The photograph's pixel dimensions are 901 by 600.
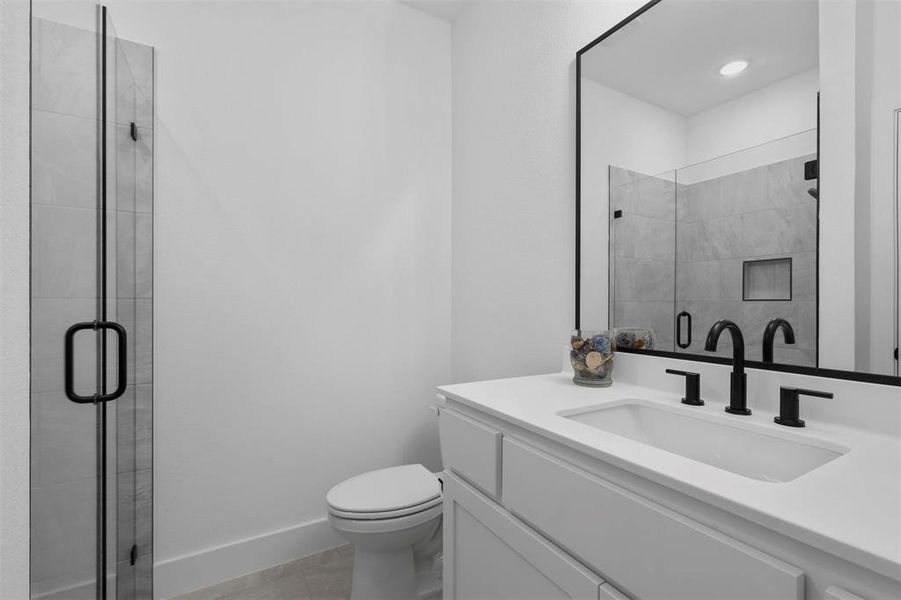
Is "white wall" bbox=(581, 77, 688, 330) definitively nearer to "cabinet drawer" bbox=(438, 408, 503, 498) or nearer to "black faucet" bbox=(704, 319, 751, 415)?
"black faucet" bbox=(704, 319, 751, 415)

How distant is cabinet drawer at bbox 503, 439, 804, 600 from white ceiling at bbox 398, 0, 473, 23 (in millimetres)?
2147

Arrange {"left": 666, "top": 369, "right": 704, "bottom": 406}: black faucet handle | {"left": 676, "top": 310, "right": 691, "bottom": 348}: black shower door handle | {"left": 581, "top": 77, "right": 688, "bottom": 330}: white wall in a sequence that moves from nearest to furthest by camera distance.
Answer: {"left": 666, "top": 369, "right": 704, "bottom": 406}: black faucet handle → {"left": 676, "top": 310, "right": 691, "bottom": 348}: black shower door handle → {"left": 581, "top": 77, "right": 688, "bottom": 330}: white wall

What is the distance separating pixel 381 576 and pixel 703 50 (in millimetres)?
1901

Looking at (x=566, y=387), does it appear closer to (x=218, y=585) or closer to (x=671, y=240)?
(x=671, y=240)

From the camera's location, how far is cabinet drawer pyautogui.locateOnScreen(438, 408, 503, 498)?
97 centimetres

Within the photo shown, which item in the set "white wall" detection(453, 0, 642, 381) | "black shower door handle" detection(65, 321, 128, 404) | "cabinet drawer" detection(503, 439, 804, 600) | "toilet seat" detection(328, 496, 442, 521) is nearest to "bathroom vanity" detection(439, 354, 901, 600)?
"cabinet drawer" detection(503, 439, 804, 600)

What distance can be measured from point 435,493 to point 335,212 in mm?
1259

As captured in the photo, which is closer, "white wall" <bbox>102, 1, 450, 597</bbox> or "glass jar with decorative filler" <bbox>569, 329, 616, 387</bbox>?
"glass jar with decorative filler" <bbox>569, 329, 616, 387</bbox>

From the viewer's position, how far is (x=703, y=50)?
3.70 ft

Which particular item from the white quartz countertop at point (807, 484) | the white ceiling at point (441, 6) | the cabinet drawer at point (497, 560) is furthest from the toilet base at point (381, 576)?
the white ceiling at point (441, 6)

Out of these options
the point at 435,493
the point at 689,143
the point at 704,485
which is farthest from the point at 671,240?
the point at 435,493

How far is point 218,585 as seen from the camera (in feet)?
5.32

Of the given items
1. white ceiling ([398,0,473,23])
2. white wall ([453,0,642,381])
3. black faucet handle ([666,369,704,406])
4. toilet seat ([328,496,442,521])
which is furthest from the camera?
white ceiling ([398,0,473,23])

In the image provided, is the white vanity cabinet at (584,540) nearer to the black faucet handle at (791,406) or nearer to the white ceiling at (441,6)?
the black faucet handle at (791,406)
